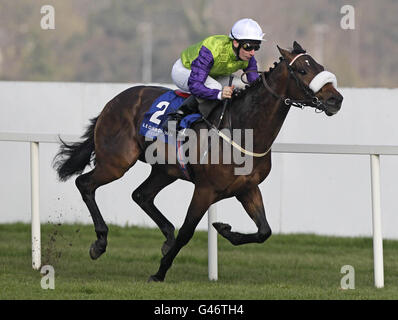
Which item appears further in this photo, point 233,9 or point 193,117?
point 233,9

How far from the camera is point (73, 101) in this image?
9914 mm

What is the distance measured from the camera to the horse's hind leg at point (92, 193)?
6.83 metres

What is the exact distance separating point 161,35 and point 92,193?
5272 centimetres

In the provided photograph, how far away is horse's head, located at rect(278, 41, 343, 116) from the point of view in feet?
18.9

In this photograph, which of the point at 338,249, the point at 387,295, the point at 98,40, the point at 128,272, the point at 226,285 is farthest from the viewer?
the point at 98,40

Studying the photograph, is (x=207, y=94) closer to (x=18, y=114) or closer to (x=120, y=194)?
(x=120, y=194)

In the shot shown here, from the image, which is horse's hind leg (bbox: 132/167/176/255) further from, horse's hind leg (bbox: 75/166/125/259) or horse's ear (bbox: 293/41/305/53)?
horse's ear (bbox: 293/41/305/53)

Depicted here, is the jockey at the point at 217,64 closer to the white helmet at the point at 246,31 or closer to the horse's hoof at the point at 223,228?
the white helmet at the point at 246,31

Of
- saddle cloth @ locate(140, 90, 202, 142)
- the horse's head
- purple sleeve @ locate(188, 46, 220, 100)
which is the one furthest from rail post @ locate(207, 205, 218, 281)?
the horse's head

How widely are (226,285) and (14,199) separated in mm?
3917

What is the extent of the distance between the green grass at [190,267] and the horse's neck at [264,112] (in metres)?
0.96

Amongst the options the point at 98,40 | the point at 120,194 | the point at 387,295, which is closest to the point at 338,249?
the point at 120,194

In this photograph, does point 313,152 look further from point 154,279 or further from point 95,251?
point 95,251

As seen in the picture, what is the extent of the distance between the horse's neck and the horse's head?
83 mm
